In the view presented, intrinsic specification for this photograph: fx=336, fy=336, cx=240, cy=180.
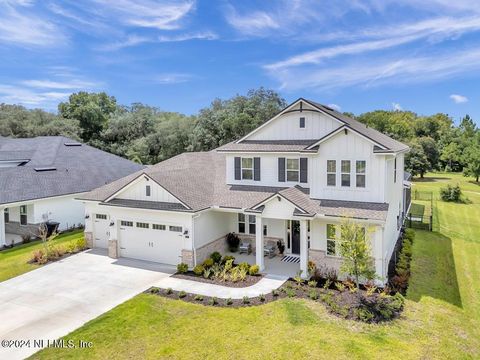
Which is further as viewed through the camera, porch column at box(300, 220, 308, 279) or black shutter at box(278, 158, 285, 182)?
black shutter at box(278, 158, 285, 182)

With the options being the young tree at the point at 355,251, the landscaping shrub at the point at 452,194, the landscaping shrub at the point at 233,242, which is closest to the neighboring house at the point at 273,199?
the landscaping shrub at the point at 233,242

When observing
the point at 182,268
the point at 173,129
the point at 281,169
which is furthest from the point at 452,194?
the point at 173,129

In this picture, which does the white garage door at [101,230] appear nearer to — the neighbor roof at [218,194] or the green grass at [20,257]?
the neighbor roof at [218,194]

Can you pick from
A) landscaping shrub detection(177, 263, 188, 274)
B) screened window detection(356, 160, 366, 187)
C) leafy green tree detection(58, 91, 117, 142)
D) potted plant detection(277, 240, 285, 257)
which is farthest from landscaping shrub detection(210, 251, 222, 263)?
leafy green tree detection(58, 91, 117, 142)

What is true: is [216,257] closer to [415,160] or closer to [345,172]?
[345,172]

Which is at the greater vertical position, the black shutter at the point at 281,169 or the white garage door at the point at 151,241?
the black shutter at the point at 281,169

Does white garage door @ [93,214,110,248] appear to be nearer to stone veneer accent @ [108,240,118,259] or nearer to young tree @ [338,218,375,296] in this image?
stone veneer accent @ [108,240,118,259]
